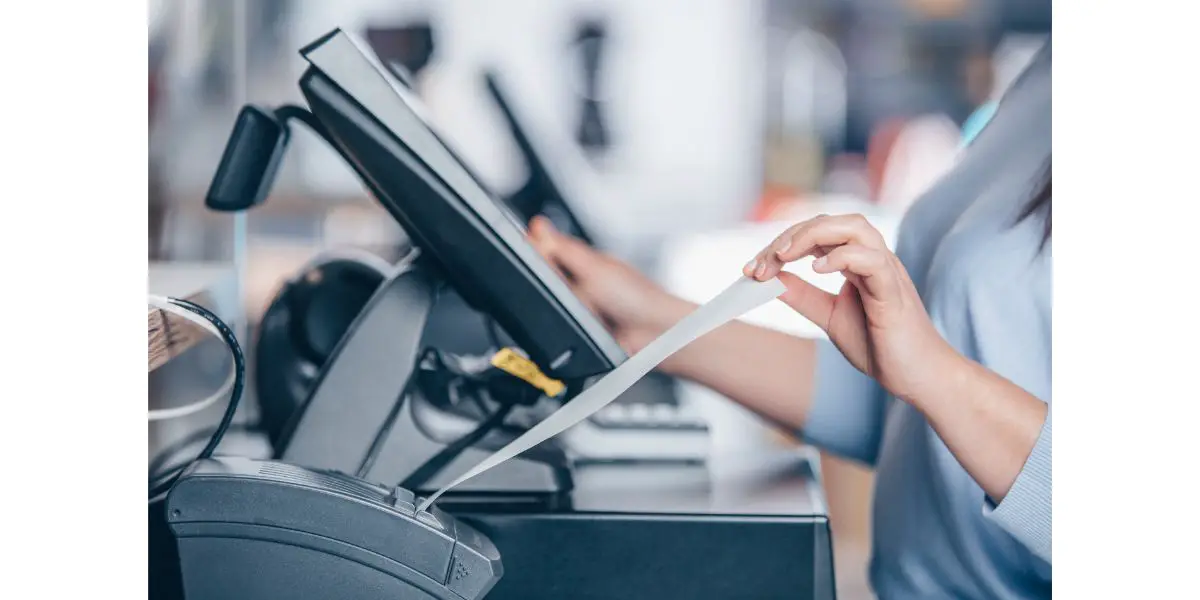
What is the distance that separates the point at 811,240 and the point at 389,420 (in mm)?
325

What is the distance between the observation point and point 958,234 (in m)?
0.85

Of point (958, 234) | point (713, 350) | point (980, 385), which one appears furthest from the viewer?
point (713, 350)

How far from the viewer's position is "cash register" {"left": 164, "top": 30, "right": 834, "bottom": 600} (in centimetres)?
52

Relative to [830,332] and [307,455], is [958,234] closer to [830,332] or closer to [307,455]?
[830,332]

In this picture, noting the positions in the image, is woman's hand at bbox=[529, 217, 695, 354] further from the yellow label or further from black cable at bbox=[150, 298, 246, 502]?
black cable at bbox=[150, 298, 246, 502]

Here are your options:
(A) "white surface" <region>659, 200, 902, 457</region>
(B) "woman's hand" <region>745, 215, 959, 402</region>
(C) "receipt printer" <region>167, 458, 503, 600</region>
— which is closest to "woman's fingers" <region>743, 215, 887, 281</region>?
(B) "woman's hand" <region>745, 215, 959, 402</region>

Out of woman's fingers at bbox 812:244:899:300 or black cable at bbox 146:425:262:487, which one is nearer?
woman's fingers at bbox 812:244:899:300

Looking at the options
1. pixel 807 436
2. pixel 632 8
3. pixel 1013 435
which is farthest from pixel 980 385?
pixel 632 8

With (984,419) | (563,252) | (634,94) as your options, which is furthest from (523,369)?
(634,94)

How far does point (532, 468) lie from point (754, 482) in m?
0.17

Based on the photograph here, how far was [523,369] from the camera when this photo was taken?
76 centimetres

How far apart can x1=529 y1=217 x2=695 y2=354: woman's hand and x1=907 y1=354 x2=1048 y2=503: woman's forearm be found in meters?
0.37

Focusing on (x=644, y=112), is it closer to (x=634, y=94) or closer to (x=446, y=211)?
(x=634, y=94)
